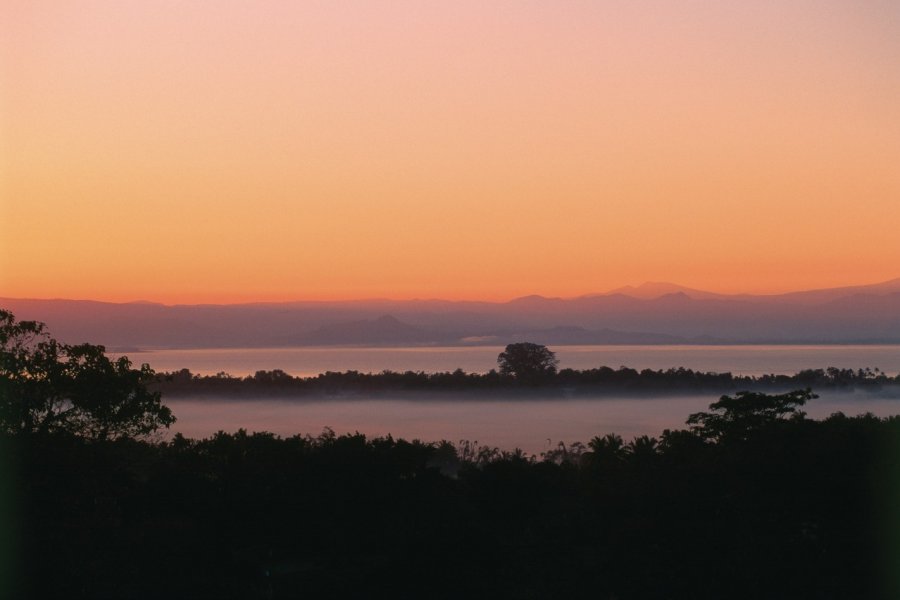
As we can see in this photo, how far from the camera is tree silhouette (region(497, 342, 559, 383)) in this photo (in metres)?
187

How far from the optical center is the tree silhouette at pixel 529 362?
187375 mm

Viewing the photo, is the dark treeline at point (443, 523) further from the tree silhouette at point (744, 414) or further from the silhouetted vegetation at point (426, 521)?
the tree silhouette at point (744, 414)

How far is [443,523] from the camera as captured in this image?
28.5 m

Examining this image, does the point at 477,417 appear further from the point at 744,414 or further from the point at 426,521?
the point at 426,521

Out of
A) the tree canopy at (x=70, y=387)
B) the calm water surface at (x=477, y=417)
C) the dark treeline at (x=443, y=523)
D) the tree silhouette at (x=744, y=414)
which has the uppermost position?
the tree canopy at (x=70, y=387)

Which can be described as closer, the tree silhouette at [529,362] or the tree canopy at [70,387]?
the tree canopy at [70,387]

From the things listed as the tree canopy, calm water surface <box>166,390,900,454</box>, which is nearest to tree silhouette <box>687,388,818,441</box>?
the tree canopy

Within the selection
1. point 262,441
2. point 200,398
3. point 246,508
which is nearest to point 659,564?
point 246,508

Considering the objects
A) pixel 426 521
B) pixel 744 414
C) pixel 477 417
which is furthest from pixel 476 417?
pixel 426 521

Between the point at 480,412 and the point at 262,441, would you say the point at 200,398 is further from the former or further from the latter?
the point at 262,441

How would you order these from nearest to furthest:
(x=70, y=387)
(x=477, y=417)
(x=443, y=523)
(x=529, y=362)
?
1. (x=70, y=387)
2. (x=443, y=523)
3. (x=477, y=417)
4. (x=529, y=362)

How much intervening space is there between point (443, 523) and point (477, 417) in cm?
13823

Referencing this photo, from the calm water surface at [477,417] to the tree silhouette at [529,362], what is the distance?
16.8 ft

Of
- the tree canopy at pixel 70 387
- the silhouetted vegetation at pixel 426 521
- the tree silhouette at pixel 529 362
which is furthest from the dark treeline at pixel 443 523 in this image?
the tree silhouette at pixel 529 362
